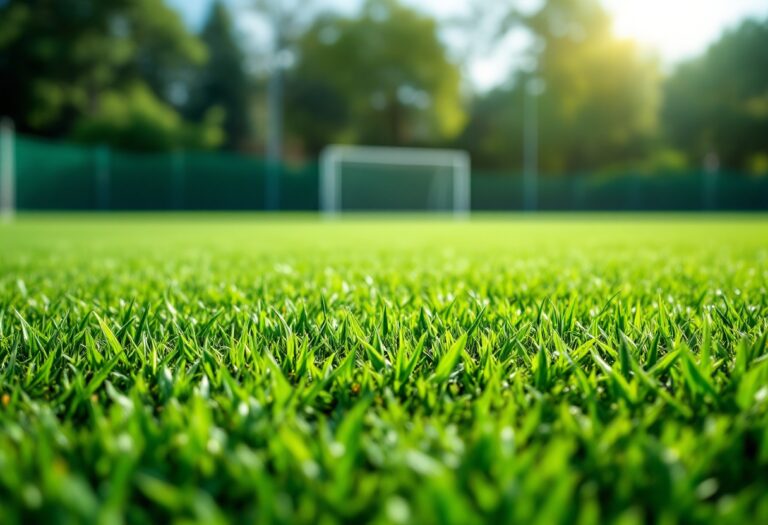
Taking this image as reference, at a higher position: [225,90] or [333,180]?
[225,90]

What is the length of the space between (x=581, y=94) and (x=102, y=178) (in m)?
25.3

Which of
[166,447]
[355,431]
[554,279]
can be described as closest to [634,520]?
[355,431]

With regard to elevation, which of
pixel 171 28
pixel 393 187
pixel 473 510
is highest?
pixel 171 28

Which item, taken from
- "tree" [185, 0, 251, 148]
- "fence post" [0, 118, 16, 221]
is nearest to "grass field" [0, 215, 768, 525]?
"fence post" [0, 118, 16, 221]

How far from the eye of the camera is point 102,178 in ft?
67.6

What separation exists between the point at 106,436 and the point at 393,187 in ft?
74.1

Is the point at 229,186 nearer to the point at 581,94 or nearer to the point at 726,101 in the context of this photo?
the point at 581,94

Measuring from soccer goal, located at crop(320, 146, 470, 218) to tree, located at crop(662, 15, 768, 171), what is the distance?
775 inches

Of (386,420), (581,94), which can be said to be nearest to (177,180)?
(386,420)

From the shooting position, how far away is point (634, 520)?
21.7 inches

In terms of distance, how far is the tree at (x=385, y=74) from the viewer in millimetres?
36594

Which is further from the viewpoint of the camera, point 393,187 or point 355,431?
point 393,187

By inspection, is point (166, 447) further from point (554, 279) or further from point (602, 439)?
point (554, 279)

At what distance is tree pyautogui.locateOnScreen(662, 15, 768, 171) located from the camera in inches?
1430
